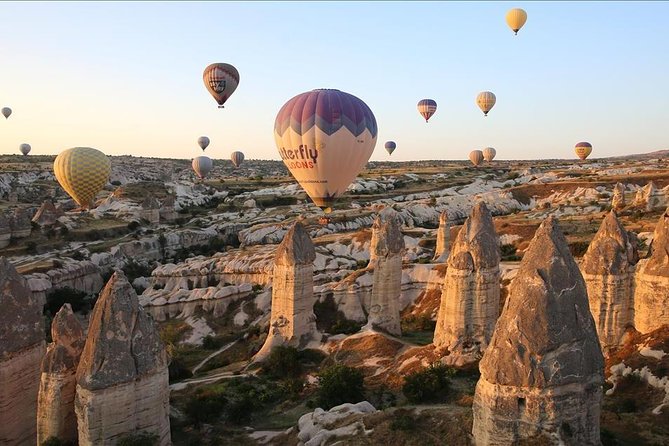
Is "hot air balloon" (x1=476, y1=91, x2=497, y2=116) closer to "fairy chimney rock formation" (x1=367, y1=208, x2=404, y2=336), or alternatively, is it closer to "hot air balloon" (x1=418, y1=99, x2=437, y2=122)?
"hot air balloon" (x1=418, y1=99, x2=437, y2=122)

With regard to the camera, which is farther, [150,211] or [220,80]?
[150,211]

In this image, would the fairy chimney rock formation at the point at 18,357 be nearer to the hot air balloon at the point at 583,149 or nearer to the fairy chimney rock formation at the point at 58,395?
the fairy chimney rock formation at the point at 58,395

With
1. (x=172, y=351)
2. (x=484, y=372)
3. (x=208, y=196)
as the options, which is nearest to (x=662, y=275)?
(x=484, y=372)

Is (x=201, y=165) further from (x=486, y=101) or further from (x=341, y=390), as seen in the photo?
(x=341, y=390)

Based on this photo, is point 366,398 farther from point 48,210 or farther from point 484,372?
point 48,210

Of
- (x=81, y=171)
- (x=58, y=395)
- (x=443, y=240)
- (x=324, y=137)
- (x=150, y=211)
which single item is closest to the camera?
(x=58, y=395)

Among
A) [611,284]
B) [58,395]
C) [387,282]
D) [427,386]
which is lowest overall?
[427,386]

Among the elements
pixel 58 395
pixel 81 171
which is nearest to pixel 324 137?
pixel 58 395

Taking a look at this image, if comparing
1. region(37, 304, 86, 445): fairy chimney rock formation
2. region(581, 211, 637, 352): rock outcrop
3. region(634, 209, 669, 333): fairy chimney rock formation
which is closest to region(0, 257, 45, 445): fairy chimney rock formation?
region(37, 304, 86, 445): fairy chimney rock formation

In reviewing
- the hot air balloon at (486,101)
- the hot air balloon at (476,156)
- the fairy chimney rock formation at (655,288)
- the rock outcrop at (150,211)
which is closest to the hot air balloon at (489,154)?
the hot air balloon at (476,156)
